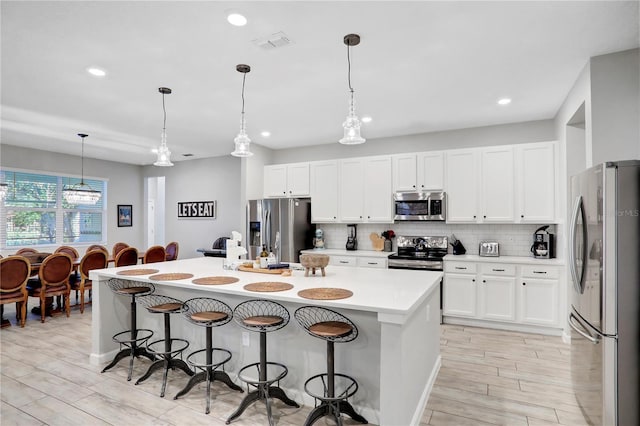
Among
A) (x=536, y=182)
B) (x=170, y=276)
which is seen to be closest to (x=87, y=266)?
(x=170, y=276)

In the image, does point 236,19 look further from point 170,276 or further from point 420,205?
point 420,205

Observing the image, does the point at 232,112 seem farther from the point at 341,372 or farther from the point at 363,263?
the point at 341,372

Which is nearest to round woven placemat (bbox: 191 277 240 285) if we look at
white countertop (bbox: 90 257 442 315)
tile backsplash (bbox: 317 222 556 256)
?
white countertop (bbox: 90 257 442 315)

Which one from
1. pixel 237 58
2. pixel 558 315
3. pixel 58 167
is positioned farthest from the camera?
pixel 58 167

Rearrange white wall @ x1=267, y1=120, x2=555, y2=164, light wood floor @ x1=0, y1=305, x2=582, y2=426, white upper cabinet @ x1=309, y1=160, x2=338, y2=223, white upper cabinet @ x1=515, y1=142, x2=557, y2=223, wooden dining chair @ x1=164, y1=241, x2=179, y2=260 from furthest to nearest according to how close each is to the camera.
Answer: wooden dining chair @ x1=164, y1=241, x2=179, y2=260 → white upper cabinet @ x1=309, y1=160, x2=338, y2=223 → white wall @ x1=267, y1=120, x2=555, y2=164 → white upper cabinet @ x1=515, y1=142, x2=557, y2=223 → light wood floor @ x1=0, y1=305, x2=582, y2=426

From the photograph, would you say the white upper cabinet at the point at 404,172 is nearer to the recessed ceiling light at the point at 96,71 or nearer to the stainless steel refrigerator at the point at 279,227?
the stainless steel refrigerator at the point at 279,227

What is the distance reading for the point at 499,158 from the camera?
4.66 m

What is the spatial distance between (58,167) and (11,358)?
482cm

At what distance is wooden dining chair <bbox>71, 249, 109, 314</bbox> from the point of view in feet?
17.2

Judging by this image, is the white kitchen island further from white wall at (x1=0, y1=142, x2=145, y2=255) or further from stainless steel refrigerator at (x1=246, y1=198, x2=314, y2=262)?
white wall at (x1=0, y1=142, x2=145, y2=255)

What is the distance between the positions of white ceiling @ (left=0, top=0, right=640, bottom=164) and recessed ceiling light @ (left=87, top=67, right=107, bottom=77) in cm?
A: 6

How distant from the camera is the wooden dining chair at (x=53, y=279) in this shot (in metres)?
4.84

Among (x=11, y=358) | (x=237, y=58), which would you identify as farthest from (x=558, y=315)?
(x=11, y=358)

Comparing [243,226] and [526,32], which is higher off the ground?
[526,32]
